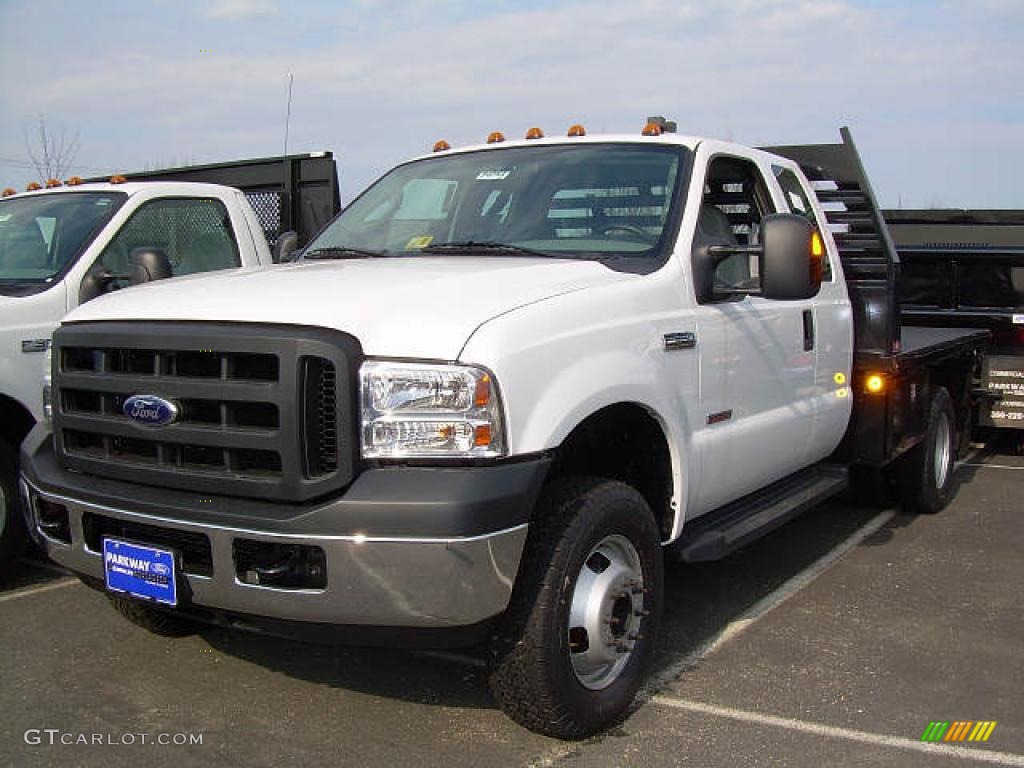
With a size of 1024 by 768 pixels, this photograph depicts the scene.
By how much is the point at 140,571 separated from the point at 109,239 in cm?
290

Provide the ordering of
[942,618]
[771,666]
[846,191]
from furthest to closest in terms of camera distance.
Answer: [846,191] → [942,618] → [771,666]

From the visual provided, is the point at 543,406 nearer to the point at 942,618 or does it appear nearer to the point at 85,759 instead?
the point at 85,759

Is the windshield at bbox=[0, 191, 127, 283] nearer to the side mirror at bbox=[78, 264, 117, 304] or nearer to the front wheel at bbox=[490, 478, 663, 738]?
the side mirror at bbox=[78, 264, 117, 304]

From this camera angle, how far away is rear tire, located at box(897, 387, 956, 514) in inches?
266

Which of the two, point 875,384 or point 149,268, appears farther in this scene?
point 875,384

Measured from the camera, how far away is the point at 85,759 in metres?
3.34

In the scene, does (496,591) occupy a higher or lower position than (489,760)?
higher

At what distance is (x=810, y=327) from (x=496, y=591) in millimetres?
2612

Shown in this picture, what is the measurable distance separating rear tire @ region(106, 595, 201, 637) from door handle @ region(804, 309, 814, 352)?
302cm

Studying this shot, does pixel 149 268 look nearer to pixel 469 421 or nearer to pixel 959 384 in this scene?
pixel 469 421

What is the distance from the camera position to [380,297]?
3229 mm

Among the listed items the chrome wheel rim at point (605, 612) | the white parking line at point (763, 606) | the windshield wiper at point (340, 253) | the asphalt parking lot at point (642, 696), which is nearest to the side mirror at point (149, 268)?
the windshield wiper at point (340, 253)

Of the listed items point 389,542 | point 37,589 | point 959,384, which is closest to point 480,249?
point 389,542

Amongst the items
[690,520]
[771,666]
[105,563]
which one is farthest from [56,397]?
[771,666]
